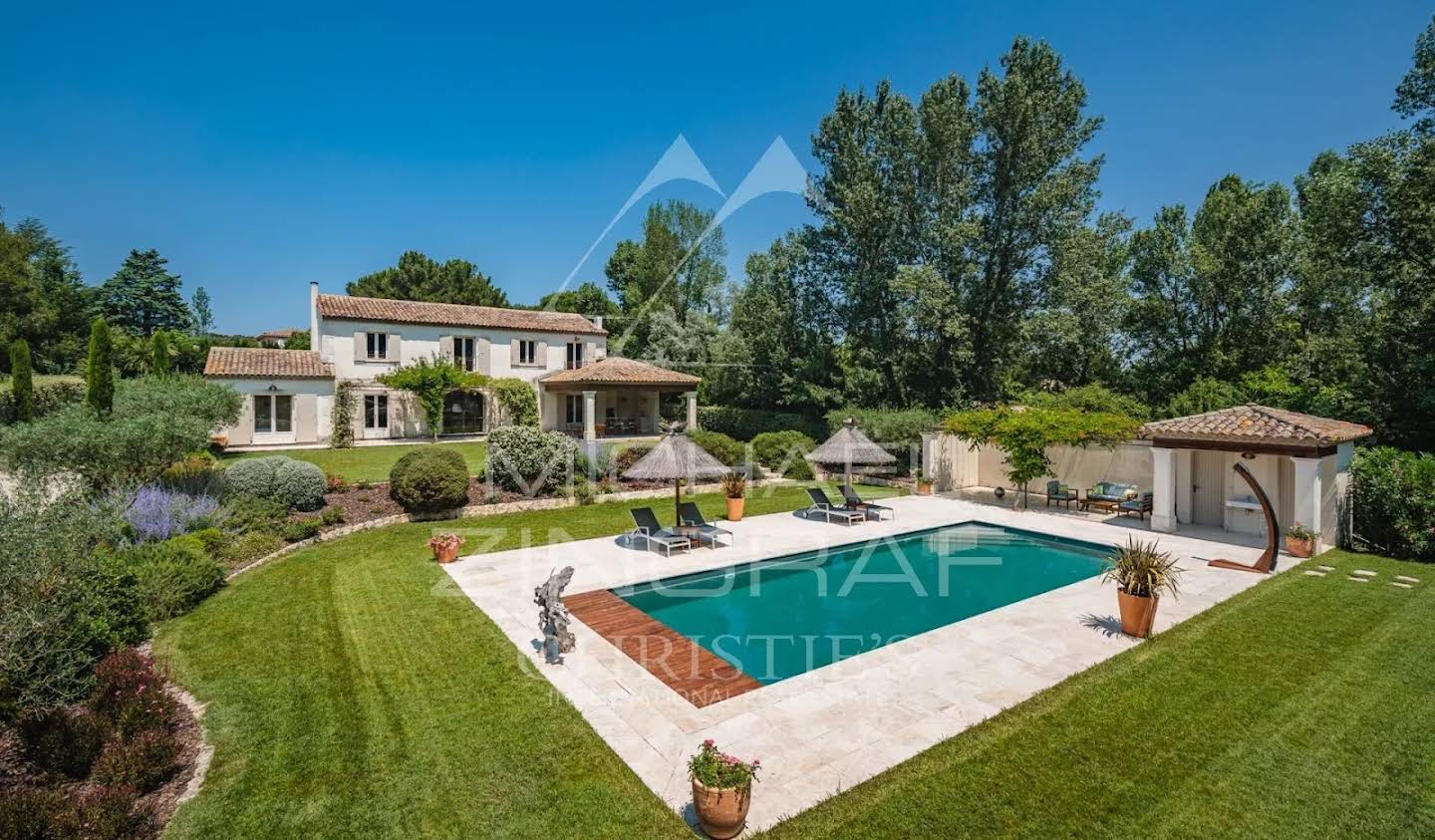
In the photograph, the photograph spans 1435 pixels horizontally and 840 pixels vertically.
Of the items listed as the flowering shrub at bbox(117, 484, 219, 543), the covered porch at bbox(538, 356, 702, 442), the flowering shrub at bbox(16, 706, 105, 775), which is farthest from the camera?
the covered porch at bbox(538, 356, 702, 442)

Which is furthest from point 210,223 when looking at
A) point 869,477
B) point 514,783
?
point 514,783

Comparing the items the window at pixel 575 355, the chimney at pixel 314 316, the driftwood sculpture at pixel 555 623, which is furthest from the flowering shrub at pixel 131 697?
the window at pixel 575 355

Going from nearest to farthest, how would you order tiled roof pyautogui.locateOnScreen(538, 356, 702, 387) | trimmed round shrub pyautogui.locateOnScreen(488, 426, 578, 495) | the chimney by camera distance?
trimmed round shrub pyautogui.locateOnScreen(488, 426, 578, 495) → tiled roof pyautogui.locateOnScreen(538, 356, 702, 387) → the chimney

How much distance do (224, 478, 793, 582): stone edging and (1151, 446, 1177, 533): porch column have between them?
12094 millimetres

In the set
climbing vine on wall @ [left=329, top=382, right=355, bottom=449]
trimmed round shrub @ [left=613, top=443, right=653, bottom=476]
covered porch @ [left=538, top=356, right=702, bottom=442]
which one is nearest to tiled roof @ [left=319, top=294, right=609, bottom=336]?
covered porch @ [left=538, top=356, right=702, bottom=442]

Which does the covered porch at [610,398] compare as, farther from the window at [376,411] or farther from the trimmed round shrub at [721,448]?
the window at [376,411]

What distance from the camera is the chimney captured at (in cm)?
2809

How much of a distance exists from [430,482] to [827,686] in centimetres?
1119

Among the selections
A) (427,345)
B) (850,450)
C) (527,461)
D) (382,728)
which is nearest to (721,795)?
(382,728)

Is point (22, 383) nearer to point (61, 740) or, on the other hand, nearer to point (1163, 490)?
point (61, 740)

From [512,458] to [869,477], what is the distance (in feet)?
41.9

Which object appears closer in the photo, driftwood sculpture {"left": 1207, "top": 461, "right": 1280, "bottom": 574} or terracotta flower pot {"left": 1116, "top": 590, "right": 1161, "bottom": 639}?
terracotta flower pot {"left": 1116, "top": 590, "right": 1161, "bottom": 639}

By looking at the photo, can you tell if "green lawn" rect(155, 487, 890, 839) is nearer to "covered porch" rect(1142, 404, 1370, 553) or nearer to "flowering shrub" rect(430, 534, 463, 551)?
"flowering shrub" rect(430, 534, 463, 551)

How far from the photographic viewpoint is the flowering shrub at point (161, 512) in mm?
10898
